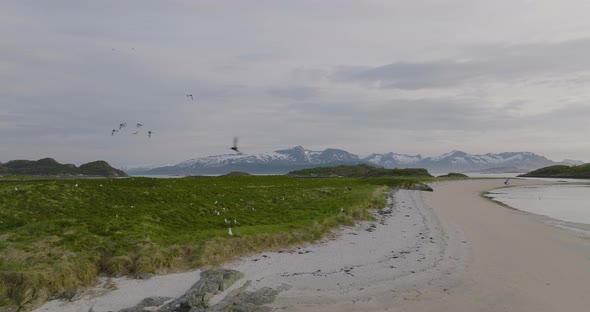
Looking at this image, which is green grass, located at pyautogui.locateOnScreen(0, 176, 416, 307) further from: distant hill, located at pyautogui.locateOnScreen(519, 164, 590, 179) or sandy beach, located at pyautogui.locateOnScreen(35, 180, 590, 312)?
distant hill, located at pyautogui.locateOnScreen(519, 164, 590, 179)

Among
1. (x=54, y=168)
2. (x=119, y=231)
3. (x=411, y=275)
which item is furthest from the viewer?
(x=54, y=168)

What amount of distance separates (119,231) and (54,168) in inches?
7330

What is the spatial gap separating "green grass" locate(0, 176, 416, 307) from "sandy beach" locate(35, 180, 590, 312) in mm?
1009

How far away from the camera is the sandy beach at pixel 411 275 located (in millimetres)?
12930

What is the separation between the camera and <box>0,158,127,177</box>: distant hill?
162712 mm

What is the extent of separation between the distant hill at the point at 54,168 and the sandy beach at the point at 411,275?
534 ft

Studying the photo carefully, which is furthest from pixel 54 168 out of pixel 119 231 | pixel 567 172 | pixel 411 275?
pixel 567 172

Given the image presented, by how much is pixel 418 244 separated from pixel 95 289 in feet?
60.0

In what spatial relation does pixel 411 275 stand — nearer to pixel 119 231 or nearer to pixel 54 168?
pixel 119 231

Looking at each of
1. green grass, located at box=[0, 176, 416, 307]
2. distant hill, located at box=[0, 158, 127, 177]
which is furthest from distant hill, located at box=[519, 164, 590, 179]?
distant hill, located at box=[0, 158, 127, 177]

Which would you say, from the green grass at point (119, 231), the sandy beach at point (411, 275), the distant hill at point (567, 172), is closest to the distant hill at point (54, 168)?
the green grass at point (119, 231)

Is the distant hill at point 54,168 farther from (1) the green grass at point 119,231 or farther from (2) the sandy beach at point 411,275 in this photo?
(2) the sandy beach at point 411,275

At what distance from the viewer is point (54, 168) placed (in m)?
169

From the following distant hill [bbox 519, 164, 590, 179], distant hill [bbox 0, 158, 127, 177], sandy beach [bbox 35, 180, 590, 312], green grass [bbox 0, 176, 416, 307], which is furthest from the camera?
distant hill [bbox 0, 158, 127, 177]
